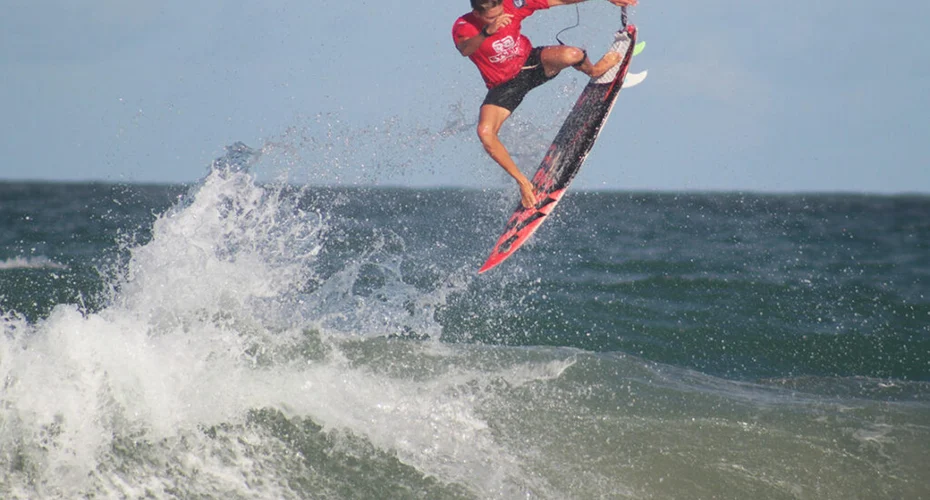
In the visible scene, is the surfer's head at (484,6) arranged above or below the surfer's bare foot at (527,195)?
above

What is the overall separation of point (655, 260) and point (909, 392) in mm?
8849

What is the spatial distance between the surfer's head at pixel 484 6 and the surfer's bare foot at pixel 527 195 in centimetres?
137

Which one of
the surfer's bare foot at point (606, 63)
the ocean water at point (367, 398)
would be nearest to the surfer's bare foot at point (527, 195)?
the surfer's bare foot at point (606, 63)

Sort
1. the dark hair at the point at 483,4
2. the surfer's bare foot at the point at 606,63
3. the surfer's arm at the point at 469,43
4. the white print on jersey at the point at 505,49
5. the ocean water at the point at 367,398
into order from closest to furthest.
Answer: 1. the ocean water at the point at 367,398
2. the dark hair at the point at 483,4
3. the surfer's arm at the point at 469,43
4. the white print on jersey at the point at 505,49
5. the surfer's bare foot at the point at 606,63

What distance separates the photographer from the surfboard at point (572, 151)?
7461 millimetres

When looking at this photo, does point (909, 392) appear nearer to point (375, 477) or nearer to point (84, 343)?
point (375, 477)

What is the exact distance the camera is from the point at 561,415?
6289mm

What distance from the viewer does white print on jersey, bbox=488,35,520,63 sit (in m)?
6.75

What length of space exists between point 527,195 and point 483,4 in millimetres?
1607

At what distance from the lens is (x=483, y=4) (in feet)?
21.2

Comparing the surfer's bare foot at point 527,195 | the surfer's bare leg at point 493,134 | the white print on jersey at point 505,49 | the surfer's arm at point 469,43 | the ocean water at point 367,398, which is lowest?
the ocean water at point 367,398

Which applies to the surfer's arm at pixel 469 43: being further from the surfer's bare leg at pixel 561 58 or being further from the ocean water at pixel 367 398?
the ocean water at pixel 367 398

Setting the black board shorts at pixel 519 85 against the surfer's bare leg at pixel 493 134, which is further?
the black board shorts at pixel 519 85

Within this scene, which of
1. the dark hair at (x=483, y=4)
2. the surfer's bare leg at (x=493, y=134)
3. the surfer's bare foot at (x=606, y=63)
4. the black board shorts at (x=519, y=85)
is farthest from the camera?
the surfer's bare foot at (x=606, y=63)
